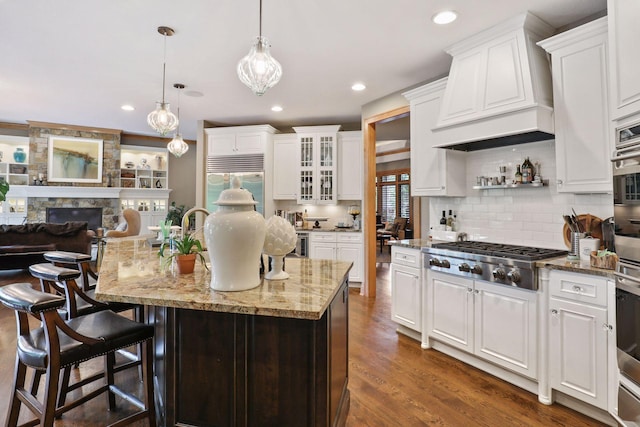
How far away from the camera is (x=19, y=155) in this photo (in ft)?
24.4

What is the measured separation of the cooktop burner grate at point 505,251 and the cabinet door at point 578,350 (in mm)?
328

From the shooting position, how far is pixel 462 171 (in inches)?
136

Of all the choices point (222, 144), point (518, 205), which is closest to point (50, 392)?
point (518, 205)

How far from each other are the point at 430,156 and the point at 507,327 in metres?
1.77

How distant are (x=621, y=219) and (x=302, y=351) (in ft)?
5.29

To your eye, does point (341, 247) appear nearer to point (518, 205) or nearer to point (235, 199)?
point (518, 205)

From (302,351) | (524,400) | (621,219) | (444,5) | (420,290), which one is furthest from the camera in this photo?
(420,290)

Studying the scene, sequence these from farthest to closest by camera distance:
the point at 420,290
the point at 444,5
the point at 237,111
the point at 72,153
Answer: the point at 72,153 → the point at 237,111 → the point at 420,290 → the point at 444,5

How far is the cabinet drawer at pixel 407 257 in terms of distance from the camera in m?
3.13

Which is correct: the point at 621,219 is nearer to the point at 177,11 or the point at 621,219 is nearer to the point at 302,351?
the point at 302,351

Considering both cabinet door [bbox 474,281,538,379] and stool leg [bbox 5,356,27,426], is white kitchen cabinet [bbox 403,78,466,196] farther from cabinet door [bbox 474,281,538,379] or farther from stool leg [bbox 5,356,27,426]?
stool leg [bbox 5,356,27,426]

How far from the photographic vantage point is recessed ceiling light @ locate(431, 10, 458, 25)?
8.86ft

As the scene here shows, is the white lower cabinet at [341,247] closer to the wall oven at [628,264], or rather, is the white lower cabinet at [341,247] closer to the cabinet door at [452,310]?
the cabinet door at [452,310]

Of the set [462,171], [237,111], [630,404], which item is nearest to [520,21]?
[462,171]
